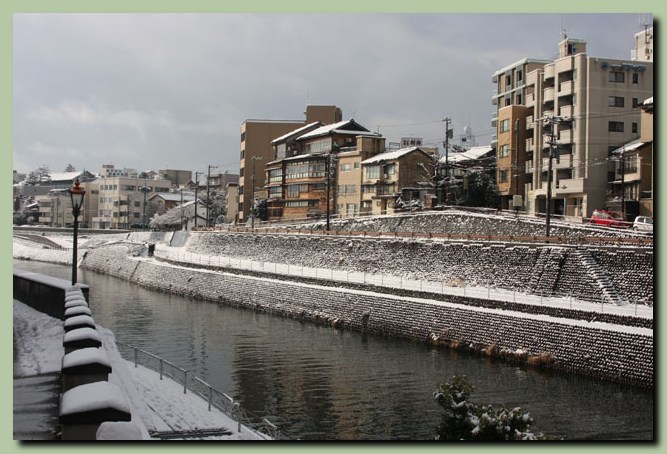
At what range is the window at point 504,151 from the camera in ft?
129

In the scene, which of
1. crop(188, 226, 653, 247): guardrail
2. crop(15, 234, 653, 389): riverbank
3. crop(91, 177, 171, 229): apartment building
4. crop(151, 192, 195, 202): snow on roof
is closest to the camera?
crop(15, 234, 653, 389): riverbank

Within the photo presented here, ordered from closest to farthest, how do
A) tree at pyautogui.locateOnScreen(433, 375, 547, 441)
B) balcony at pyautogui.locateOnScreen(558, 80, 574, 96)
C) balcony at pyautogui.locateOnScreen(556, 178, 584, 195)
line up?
tree at pyautogui.locateOnScreen(433, 375, 547, 441) → balcony at pyautogui.locateOnScreen(556, 178, 584, 195) → balcony at pyautogui.locateOnScreen(558, 80, 574, 96)

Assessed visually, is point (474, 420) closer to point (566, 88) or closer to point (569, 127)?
point (569, 127)

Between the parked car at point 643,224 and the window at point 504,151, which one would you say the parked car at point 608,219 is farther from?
the window at point 504,151

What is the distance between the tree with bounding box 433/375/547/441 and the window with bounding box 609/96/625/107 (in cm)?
2443

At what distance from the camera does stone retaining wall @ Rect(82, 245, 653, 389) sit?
16578 mm

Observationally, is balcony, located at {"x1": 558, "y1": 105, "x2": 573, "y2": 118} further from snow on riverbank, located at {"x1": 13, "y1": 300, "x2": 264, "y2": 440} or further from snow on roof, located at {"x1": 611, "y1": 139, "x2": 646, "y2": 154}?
snow on riverbank, located at {"x1": 13, "y1": 300, "x2": 264, "y2": 440}

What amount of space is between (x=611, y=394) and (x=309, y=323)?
14340 mm

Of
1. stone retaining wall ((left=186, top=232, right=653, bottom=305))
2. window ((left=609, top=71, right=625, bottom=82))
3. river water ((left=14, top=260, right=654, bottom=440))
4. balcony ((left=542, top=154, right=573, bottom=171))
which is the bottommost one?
river water ((left=14, top=260, right=654, bottom=440))

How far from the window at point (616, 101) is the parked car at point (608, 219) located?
486 cm

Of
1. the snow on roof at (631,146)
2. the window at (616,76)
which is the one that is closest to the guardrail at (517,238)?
the snow on roof at (631,146)

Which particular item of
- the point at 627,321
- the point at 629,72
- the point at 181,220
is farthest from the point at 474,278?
the point at 181,220

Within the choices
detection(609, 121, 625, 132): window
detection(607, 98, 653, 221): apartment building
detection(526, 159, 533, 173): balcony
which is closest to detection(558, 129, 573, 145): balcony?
detection(607, 98, 653, 221): apartment building

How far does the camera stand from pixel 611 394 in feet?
51.8
